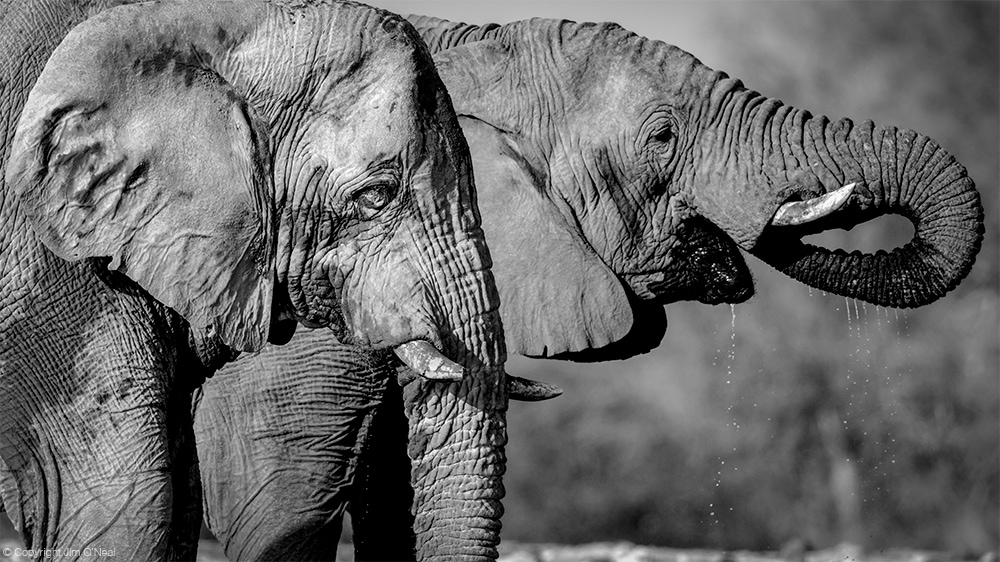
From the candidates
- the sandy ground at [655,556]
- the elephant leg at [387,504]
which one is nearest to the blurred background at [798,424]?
the sandy ground at [655,556]

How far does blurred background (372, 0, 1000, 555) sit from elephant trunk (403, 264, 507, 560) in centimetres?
1169

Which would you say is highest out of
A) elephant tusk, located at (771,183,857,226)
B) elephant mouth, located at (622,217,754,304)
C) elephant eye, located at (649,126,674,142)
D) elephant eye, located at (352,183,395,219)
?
elephant eye, located at (649,126,674,142)

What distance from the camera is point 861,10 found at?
2402 cm

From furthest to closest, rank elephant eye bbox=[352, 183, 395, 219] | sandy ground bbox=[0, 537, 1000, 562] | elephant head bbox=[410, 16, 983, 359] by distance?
sandy ground bbox=[0, 537, 1000, 562]
elephant head bbox=[410, 16, 983, 359]
elephant eye bbox=[352, 183, 395, 219]

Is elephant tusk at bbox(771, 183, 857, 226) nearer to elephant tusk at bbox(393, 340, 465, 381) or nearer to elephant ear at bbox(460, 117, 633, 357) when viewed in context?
elephant ear at bbox(460, 117, 633, 357)

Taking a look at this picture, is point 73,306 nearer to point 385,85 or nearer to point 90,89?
point 90,89

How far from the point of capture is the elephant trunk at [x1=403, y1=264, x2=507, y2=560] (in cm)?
407

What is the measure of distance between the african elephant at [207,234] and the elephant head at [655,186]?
1.46 metres

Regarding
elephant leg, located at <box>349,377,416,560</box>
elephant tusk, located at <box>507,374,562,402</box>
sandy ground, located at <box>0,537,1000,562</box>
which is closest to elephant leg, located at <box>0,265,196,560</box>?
elephant tusk, located at <box>507,374,562,402</box>

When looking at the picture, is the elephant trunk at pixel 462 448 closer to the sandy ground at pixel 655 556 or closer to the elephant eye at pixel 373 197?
the elephant eye at pixel 373 197

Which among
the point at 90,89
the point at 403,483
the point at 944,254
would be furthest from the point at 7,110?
the point at 944,254

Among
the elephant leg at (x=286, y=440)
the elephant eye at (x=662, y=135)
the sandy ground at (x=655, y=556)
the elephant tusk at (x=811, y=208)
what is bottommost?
the sandy ground at (x=655, y=556)

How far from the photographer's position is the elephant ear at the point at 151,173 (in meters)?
4.08

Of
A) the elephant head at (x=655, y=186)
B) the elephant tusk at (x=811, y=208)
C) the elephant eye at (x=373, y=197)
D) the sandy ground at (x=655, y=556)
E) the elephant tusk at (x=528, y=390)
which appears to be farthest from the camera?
the sandy ground at (x=655, y=556)
